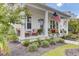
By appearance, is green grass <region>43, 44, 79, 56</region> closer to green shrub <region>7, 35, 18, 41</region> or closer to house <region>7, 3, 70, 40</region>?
house <region>7, 3, 70, 40</region>

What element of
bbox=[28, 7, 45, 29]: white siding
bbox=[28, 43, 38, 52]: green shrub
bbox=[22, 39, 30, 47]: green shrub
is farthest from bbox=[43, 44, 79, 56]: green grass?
bbox=[28, 7, 45, 29]: white siding

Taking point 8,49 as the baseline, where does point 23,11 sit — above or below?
above

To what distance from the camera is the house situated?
14.4 ft

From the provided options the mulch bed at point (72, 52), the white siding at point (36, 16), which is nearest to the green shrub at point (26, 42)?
the white siding at point (36, 16)

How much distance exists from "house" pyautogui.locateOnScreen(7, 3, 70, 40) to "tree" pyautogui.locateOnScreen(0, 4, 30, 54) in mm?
80

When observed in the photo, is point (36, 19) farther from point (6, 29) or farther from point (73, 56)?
point (73, 56)

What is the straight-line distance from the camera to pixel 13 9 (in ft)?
14.2

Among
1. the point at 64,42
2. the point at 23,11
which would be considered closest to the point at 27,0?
the point at 23,11

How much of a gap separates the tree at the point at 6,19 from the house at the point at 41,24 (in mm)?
80

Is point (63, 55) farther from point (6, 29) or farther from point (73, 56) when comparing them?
point (6, 29)

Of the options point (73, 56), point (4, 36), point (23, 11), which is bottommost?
point (73, 56)

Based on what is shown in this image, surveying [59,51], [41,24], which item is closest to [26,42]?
[41,24]

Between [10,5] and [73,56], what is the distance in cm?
125

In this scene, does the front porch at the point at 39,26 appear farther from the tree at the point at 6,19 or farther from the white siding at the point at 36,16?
the tree at the point at 6,19
